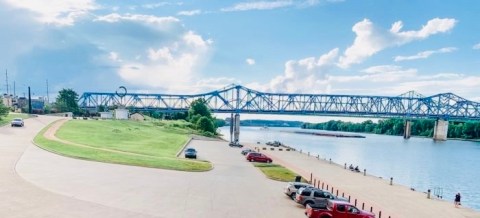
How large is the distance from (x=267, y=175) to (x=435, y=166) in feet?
184

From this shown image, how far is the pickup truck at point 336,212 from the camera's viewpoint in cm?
2220

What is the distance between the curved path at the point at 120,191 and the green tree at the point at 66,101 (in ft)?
363

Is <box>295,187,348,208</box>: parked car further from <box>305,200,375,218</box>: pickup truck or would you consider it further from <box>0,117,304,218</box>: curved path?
<box>305,200,375,218</box>: pickup truck

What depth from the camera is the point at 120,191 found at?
24.2 m

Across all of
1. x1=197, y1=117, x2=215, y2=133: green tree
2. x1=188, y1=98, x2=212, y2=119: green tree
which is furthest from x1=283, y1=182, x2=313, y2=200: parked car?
x1=188, y1=98, x2=212, y2=119: green tree

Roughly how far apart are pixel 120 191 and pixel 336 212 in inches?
552

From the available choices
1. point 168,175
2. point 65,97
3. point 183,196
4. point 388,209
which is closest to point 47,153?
point 168,175

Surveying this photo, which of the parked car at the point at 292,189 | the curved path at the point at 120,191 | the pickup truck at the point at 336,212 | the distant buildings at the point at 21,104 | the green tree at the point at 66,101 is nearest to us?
the curved path at the point at 120,191

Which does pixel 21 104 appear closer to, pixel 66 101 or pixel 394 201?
pixel 66 101

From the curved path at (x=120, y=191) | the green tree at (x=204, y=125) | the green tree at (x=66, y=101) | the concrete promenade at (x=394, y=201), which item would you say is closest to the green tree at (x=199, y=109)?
the green tree at (x=204, y=125)

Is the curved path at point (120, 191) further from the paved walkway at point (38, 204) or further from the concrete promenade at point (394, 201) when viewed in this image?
the concrete promenade at point (394, 201)

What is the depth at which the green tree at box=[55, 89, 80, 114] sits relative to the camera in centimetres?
13775

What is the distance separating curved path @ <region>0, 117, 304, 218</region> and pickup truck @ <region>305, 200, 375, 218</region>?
1377mm

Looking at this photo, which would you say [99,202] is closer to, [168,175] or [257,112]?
[168,175]
